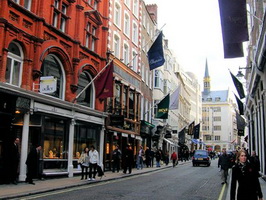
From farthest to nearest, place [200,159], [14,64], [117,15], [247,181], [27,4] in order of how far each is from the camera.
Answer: [200,159] < [117,15] < [27,4] < [14,64] < [247,181]

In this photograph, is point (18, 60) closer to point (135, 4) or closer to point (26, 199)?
point (26, 199)

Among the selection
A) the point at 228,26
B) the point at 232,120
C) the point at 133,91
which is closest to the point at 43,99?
the point at 228,26

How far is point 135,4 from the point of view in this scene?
36.4m

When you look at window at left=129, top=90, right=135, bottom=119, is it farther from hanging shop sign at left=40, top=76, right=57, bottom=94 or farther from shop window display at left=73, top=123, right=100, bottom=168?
hanging shop sign at left=40, top=76, right=57, bottom=94

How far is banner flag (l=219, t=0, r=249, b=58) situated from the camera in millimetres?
12297

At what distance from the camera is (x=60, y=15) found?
20531 mm

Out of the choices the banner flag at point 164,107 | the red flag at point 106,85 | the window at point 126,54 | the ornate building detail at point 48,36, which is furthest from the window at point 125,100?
the ornate building detail at point 48,36

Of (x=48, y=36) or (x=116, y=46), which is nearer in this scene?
(x=48, y=36)

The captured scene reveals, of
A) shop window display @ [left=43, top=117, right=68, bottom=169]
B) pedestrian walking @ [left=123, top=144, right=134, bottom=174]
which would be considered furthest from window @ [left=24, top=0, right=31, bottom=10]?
pedestrian walking @ [left=123, top=144, right=134, bottom=174]

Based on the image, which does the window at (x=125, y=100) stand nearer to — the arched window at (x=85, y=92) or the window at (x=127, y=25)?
the window at (x=127, y=25)

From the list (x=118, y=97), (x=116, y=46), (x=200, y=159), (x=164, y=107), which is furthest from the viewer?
(x=200, y=159)

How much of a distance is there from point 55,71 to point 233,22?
11.2 metres

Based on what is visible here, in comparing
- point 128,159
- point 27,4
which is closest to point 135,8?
point 128,159

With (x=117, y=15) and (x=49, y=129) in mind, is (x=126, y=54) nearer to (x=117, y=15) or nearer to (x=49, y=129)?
(x=117, y=15)
